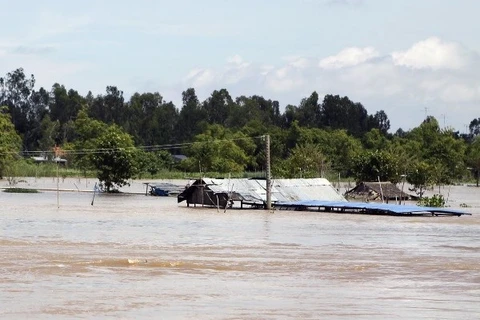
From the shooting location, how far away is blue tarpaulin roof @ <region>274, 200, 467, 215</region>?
34.2 metres

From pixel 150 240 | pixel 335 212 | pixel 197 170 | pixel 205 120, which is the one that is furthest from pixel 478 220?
pixel 205 120

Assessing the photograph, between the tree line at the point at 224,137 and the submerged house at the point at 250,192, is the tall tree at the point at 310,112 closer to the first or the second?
the tree line at the point at 224,137

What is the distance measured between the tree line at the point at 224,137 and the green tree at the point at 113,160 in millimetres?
58

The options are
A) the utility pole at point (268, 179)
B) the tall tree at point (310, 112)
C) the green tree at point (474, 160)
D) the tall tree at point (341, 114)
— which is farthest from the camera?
the tall tree at point (341, 114)

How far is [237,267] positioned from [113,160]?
1327 inches

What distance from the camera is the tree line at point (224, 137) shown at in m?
51.2

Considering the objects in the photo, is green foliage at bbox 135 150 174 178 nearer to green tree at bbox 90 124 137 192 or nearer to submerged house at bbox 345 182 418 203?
green tree at bbox 90 124 137 192

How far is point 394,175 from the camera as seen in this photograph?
48250mm

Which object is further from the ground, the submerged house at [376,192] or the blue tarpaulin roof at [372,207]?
the submerged house at [376,192]

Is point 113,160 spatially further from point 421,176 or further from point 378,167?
point 421,176

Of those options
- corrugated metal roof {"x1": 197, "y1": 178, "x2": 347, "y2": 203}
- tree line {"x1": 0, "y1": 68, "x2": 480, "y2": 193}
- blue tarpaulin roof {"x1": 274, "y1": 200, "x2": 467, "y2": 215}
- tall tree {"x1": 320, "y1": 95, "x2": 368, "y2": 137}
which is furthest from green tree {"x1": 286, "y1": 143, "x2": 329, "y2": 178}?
tall tree {"x1": 320, "y1": 95, "x2": 368, "y2": 137}

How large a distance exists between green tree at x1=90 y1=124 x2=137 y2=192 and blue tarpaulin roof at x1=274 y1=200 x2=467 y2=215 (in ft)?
50.5

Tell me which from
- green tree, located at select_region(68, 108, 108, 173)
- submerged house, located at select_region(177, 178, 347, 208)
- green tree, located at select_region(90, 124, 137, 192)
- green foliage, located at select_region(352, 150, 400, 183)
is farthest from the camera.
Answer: green tree, located at select_region(68, 108, 108, 173)

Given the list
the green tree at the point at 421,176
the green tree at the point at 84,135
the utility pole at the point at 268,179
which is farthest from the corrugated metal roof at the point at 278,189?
the green tree at the point at 84,135
